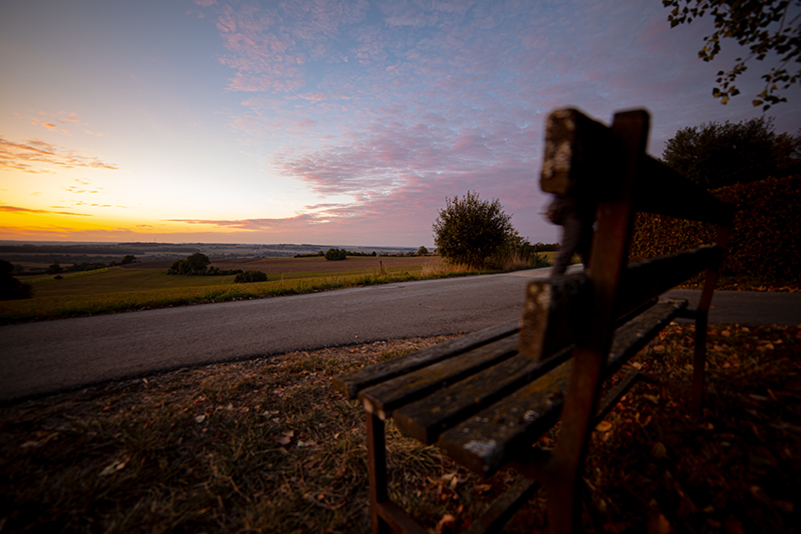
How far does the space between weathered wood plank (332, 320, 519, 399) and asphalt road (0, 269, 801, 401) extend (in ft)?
8.87

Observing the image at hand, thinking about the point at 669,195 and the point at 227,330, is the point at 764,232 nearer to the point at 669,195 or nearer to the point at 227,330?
→ the point at 669,195

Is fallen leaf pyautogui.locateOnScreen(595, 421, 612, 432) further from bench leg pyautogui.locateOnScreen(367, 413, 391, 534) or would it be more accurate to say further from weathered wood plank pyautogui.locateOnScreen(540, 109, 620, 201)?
weathered wood plank pyautogui.locateOnScreen(540, 109, 620, 201)

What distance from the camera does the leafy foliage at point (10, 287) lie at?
10672 millimetres

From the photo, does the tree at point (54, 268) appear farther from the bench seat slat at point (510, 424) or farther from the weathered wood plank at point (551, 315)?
the weathered wood plank at point (551, 315)

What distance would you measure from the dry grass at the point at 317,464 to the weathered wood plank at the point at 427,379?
Answer: 3.11ft

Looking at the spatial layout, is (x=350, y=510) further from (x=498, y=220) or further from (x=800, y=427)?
(x=498, y=220)

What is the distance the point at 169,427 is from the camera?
92.0 inches

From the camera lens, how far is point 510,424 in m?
1.10

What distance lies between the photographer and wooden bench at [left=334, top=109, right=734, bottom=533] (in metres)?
0.79

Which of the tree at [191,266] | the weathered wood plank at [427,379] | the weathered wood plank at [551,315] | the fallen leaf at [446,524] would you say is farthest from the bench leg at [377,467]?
the tree at [191,266]

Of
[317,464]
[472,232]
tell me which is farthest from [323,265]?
[317,464]

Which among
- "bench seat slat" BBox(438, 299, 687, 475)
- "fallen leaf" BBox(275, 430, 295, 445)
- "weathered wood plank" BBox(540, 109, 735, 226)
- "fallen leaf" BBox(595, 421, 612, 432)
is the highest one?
"weathered wood plank" BBox(540, 109, 735, 226)

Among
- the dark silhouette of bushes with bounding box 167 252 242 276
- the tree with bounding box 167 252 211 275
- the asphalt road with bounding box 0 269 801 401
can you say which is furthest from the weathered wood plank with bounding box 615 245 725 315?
the tree with bounding box 167 252 211 275

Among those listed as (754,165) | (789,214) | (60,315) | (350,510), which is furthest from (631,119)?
(754,165)
